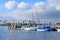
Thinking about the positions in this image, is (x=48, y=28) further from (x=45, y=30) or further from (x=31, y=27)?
(x=31, y=27)

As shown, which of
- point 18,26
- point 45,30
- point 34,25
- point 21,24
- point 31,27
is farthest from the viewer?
point 21,24

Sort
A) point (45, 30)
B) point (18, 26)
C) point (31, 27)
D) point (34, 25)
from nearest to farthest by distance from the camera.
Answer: point (45, 30) → point (31, 27) → point (34, 25) → point (18, 26)

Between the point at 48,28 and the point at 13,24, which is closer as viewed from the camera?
the point at 48,28

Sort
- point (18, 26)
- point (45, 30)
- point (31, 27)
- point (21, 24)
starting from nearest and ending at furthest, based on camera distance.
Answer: point (45, 30)
point (31, 27)
point (18, 26)
point (21, 24)

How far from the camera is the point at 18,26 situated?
15438 cm

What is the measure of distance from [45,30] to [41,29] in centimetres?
313

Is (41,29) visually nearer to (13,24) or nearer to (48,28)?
(48,28)

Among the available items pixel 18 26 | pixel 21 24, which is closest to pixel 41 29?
pixel 18 26

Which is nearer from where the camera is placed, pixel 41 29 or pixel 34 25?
pixel 41 29

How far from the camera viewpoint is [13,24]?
159 metres

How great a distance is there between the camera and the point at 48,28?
11750 cm

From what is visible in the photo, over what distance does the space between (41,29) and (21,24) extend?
48.7 metres

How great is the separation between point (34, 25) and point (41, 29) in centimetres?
2015

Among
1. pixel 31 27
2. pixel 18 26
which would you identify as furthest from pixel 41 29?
pixel 18 26
